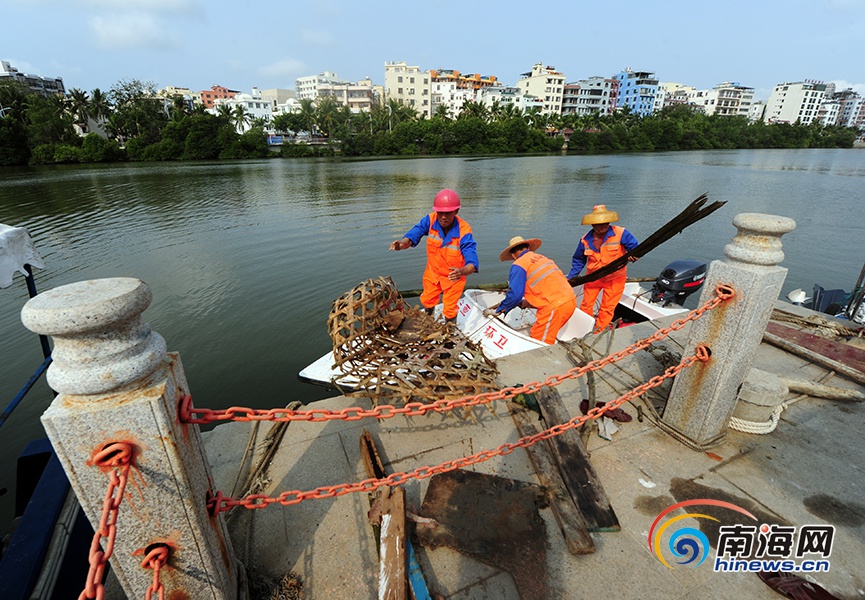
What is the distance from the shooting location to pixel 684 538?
2582mm

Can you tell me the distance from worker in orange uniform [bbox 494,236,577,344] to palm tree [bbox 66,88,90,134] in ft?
244

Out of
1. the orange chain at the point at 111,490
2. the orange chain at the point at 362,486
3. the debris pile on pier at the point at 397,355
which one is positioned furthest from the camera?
the debris pile on pier at the point at 397,355

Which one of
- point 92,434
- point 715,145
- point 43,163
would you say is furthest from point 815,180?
point 43,163

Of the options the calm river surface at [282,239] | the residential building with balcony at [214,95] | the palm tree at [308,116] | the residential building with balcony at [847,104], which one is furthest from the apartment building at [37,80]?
the residential building with balcony at [847,104]

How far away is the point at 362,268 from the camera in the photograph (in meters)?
12.5

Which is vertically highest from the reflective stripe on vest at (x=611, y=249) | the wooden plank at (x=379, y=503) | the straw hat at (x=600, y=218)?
the straw hat at (x=600, y=218)

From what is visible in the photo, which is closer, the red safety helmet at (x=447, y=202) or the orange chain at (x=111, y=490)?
the orange chain at (x=111, y=490)

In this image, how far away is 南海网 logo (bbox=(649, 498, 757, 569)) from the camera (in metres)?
2.49

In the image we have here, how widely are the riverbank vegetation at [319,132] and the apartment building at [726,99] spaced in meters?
32.9

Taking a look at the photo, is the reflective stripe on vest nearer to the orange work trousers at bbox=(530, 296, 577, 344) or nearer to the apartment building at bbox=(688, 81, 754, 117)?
the orange work trousers at bbox=(530, 296, 577, 344)

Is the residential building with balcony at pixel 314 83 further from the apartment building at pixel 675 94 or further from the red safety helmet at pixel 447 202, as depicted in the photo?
the red safety helmet at pixel 447 202

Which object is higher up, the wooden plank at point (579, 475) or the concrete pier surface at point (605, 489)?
the wooden plank at point (579, 475)

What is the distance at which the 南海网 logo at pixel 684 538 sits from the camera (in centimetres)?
249

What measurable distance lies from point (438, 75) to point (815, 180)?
291 ft
